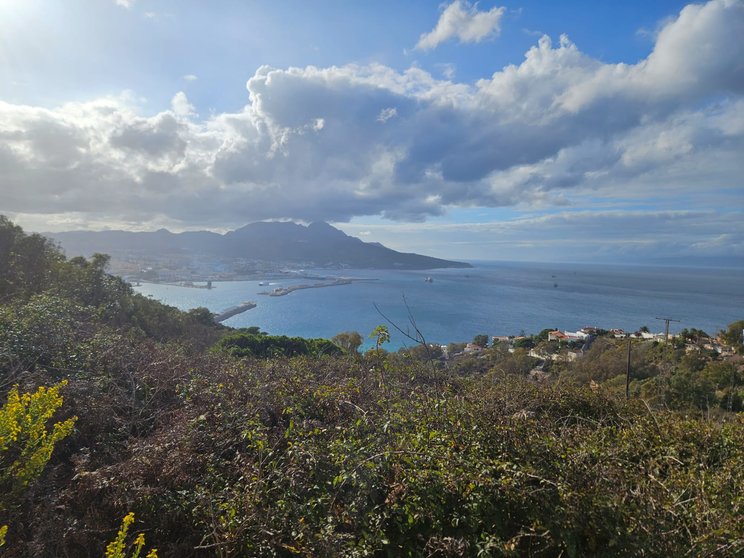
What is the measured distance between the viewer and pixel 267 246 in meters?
96.8

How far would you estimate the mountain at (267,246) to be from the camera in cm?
5942

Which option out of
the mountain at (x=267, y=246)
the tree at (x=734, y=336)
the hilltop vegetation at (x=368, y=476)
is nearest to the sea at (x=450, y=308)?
the tree at (x=734, y=336)

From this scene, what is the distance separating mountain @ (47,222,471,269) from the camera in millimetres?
59422

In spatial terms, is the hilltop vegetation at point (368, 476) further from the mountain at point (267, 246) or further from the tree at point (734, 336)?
the mountain at point (267, 246)

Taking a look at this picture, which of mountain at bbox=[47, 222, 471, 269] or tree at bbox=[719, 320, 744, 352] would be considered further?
mountain at bbox=[47, 222, 471, 269]

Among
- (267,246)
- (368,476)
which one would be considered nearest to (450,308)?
(368,476)

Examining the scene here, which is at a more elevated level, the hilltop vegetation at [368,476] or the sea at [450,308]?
the hilltop vegetation at [368,476]

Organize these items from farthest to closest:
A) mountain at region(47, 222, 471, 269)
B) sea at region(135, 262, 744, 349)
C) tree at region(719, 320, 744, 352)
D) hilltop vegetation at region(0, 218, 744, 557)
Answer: mountain at region(47, 222, 471, 269), sea at region(135, 262, 744, 349), tree at region(719, 320, 744, 352), hilltop vegetation at region(0, 218, 744, 557)

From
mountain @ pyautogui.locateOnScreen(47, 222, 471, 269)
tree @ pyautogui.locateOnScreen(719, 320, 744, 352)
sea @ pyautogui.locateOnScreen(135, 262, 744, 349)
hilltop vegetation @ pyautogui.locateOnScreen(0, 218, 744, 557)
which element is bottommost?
sea @ pyautogui.locateOnScreen(135, 262, 744, 349)

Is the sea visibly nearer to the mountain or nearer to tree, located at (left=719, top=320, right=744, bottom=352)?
tree, located at (left=719, top=320, right=744, bottom=352)

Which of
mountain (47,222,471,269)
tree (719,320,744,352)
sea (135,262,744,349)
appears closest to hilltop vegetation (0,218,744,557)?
tree (719,320,744,352)

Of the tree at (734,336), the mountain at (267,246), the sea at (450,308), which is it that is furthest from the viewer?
the mountain at (267,246)

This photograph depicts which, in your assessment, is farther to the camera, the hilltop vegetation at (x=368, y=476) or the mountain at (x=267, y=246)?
the mountain at (x=267, y=246)

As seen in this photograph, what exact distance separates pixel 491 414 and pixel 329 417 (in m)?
1.35
